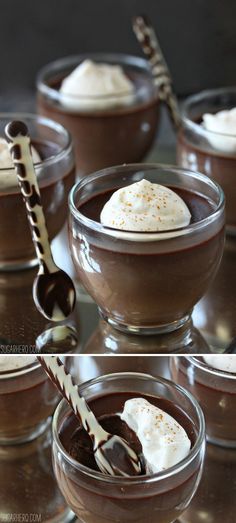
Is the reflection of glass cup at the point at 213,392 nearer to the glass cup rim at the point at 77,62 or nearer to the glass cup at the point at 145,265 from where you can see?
the glass cup at the point at 145,265

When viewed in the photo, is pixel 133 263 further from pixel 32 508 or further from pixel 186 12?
pixel 186 12

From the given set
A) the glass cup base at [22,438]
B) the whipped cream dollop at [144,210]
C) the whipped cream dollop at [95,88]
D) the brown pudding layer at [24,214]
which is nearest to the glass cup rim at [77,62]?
the whipped cream dollop at [95,88]

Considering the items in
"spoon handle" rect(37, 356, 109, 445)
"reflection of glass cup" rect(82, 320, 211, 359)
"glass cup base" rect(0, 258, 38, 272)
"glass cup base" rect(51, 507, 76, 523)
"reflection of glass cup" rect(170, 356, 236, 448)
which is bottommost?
"glass cup base" rect(51, 507, 76, 523)

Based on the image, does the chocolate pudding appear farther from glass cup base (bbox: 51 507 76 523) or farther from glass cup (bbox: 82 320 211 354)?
glass cup base (bbox: 51 507 76 523)

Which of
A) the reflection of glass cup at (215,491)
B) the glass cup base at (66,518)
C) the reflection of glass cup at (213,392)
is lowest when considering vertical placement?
the reflection of glass cup at (215,491)

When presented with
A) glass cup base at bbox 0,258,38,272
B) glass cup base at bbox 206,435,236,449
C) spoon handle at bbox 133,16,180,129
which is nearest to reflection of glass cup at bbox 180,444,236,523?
glass cup base at bbox 206,435,236,449

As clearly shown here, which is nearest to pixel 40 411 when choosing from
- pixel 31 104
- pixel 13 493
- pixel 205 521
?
pixel 13 493
